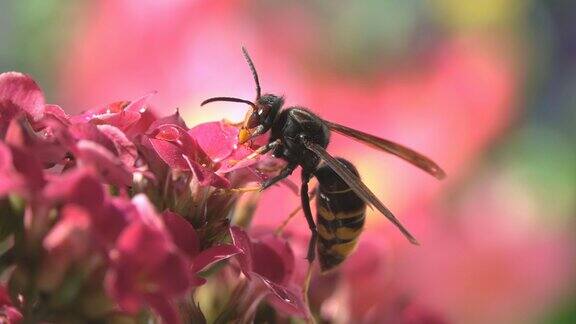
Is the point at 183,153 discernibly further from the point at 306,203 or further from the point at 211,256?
the point at 306,203

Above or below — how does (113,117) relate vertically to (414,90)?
above

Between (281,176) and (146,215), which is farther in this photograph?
(281,176)

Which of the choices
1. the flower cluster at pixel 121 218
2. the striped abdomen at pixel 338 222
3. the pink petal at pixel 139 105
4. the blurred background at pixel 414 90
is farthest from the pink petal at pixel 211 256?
the blurred background at pixel 414 90

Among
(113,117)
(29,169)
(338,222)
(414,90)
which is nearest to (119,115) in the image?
(113,117)

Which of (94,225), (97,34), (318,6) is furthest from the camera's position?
(318,6)

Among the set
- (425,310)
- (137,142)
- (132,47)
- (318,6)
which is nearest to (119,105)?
(137,142)

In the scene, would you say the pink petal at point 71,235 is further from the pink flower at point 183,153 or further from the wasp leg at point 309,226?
the wasp leg at point 309,226

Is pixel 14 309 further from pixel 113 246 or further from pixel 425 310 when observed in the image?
pixel 425 310
